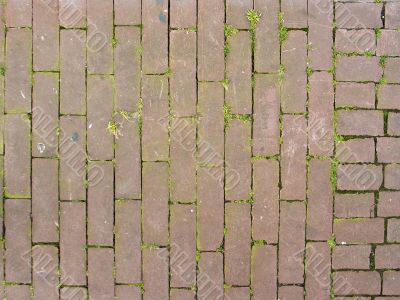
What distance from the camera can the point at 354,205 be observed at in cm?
388

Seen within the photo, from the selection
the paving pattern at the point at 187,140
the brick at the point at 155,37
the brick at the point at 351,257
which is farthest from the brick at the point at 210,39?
the brick at the point at 351,257

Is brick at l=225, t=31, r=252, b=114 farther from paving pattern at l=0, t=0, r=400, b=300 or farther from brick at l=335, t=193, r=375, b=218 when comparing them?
brick at l=335, t=193, r=375, b=218

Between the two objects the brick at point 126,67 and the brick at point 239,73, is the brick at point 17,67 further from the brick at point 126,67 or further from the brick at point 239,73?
the brick at point 239,73

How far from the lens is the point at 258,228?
12.7 feet

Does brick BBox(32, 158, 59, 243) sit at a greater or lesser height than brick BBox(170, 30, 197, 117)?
lesser

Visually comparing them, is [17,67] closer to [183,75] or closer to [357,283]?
[183,75]

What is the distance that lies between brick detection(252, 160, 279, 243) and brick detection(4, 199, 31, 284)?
5.91 feet

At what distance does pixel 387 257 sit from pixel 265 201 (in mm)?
1104

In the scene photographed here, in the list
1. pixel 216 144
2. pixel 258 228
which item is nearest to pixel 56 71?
pixel 216 144

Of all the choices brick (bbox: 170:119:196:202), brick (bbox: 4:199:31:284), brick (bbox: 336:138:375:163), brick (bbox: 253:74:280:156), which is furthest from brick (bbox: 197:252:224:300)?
brick (bbox: 4:199:31:284)

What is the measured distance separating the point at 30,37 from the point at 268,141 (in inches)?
80.8

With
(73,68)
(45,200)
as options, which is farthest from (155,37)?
(45,200)

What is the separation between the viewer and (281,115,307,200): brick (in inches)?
151

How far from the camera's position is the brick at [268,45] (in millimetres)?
3836
